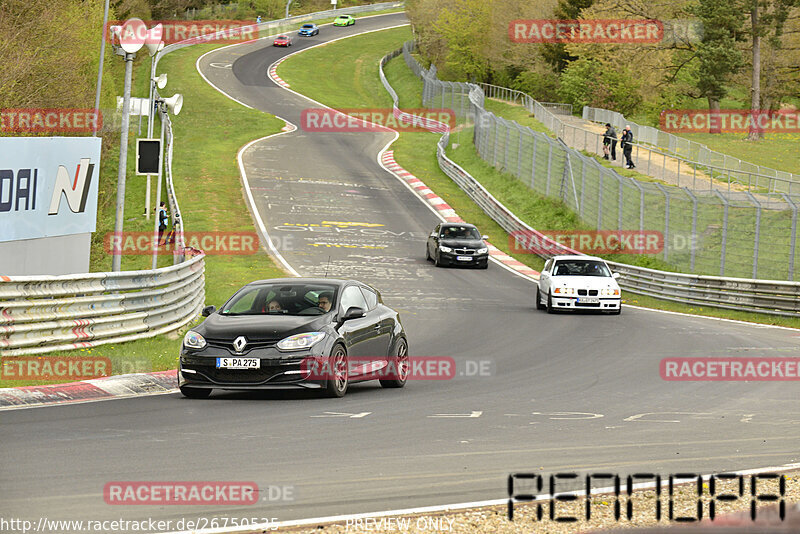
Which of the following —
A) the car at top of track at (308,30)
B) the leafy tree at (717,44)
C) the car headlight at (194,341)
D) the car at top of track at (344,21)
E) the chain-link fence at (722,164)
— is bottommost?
the car headlight at (194,341)

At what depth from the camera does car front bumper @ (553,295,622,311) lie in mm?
27266

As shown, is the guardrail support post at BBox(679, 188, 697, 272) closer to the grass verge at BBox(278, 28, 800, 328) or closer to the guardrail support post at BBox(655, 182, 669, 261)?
the guardrail support post at BBox(655, 182, 669, 261)

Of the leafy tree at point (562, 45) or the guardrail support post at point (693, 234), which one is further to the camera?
the leafy tree at point (562, 45)

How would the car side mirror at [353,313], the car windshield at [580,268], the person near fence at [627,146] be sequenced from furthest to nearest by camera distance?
the person near fence at [627,146] < the car windshield at [580,268] < the car side mirror at [353,313]

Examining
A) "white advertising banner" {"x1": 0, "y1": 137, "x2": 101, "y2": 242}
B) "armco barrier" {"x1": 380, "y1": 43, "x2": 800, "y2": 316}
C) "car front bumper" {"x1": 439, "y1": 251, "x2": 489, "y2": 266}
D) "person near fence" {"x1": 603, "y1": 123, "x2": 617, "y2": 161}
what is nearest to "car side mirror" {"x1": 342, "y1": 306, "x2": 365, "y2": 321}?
"white advertising banner" {"x1": 0, "y1": 137, "x2": 101, "y2": 242}

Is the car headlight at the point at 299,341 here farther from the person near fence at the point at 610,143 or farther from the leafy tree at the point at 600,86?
the leafy tree at the point at 600,86

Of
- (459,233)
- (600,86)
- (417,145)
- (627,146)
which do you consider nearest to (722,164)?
(627,146)

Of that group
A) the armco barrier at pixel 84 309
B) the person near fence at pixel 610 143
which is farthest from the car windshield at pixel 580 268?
the person near fence at pixel 610 143

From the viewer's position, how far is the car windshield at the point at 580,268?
28.1m

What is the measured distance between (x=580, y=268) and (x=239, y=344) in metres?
16.6

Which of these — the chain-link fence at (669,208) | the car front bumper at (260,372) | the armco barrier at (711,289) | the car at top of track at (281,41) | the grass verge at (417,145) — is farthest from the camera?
the car at top of track at (281,41)

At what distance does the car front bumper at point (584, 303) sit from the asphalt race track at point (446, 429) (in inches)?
73.8

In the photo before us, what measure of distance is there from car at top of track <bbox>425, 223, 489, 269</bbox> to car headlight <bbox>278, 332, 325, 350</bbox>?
23.1 metres

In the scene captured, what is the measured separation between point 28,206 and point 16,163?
2.52 ft
